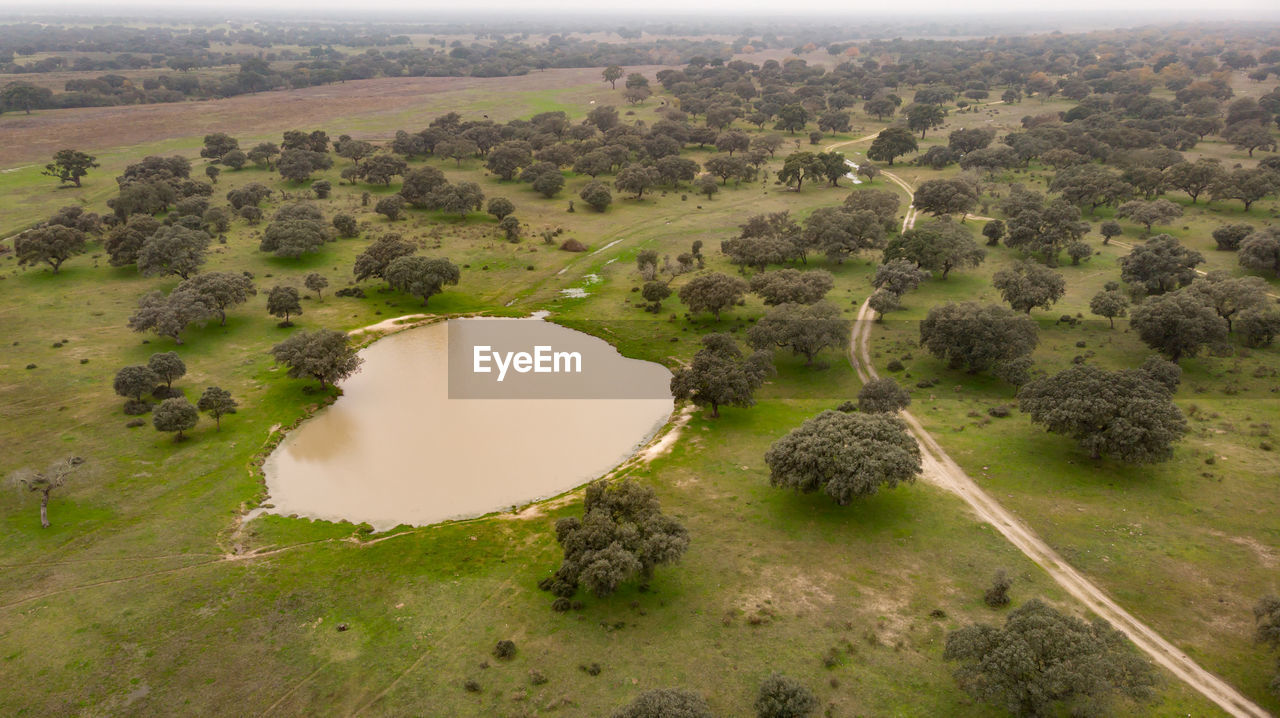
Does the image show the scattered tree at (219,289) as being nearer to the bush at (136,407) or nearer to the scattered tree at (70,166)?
the bush at (136,407)

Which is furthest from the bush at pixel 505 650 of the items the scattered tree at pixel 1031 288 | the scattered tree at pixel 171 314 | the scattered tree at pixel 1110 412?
the scattered tree at pixel 1031 288

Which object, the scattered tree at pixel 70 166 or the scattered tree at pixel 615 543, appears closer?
the scattered tree at pixel 615 543

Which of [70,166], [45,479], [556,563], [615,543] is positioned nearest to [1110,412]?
[615,543]

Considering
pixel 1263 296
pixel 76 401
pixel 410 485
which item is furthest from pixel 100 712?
pixel 1263 296

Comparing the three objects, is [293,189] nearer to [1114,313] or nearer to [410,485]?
[410,485]

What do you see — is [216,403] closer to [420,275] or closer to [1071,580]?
[420,275]
